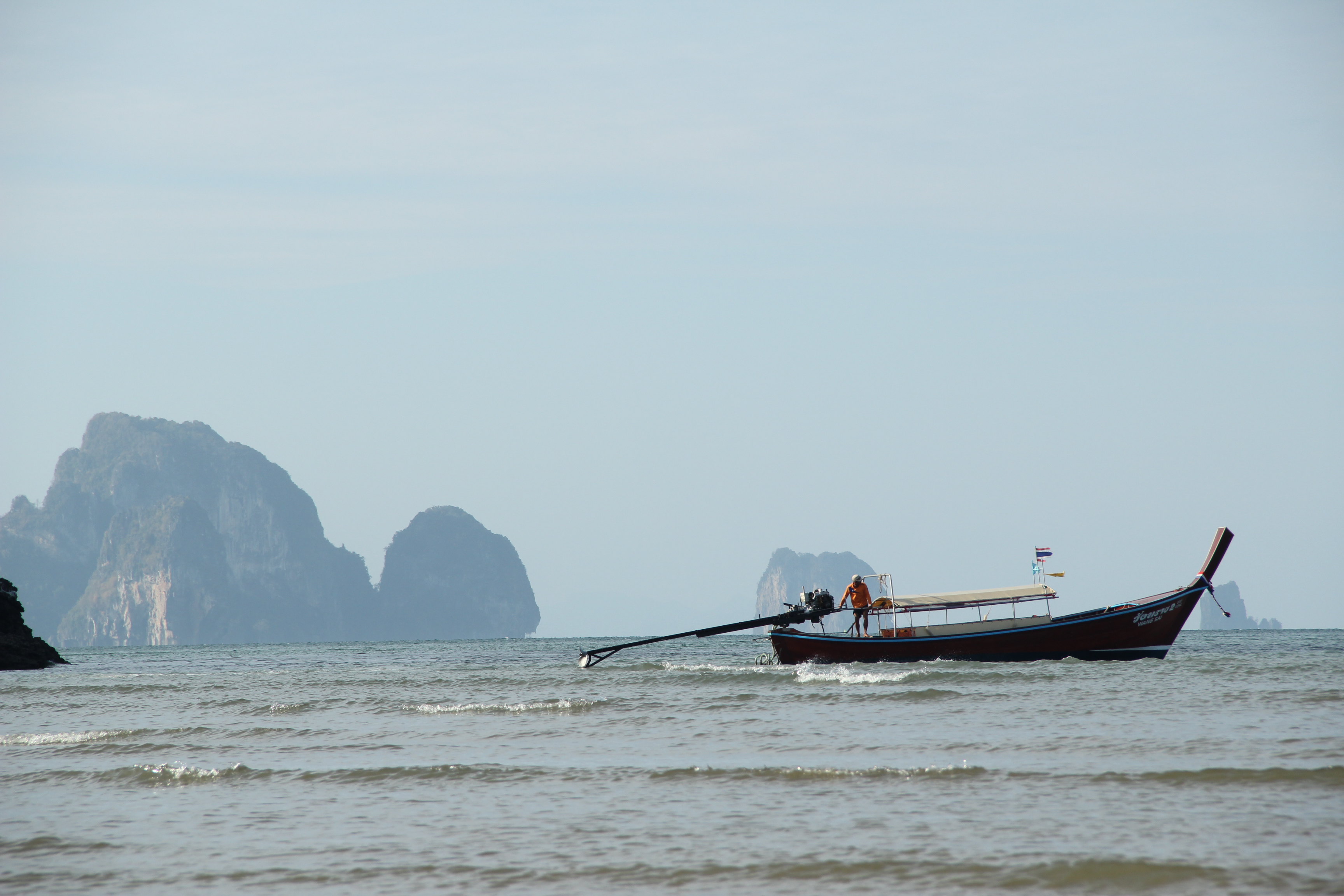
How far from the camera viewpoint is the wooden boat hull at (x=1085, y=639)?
99.5 feet

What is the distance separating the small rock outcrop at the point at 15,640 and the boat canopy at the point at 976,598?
130ft

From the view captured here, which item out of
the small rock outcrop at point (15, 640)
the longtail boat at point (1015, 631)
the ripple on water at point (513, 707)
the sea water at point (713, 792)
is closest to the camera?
the sea water at point (713, 792)

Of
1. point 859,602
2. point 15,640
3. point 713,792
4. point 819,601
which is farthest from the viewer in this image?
point 15,640

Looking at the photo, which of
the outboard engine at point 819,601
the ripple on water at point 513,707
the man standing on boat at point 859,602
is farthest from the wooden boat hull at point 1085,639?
the ripple on water at point 513,707

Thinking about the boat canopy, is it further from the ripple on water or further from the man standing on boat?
the ripple on water

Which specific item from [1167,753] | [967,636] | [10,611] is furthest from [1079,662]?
[10,611]

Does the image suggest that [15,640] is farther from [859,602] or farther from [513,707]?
[859,602]

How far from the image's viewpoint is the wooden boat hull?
3031cm

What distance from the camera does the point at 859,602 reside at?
31.9m

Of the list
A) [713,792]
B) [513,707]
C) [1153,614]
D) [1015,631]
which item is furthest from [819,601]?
[713,792]

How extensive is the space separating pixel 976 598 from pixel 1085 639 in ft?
9.72

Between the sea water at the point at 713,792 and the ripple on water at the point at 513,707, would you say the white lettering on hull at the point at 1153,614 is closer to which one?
the sea water at the point at 713,792

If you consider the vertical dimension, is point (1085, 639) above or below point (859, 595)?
below

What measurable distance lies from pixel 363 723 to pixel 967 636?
16.2 meters
